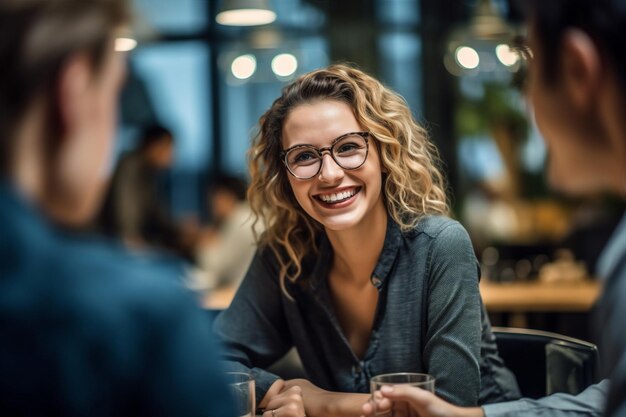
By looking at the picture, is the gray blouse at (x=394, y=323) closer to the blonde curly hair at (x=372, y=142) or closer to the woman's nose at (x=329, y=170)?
the blonde curly hair at (x=372, y=142)

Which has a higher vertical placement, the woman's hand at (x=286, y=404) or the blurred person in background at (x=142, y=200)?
the blurred person in background at (x=142, y=200)

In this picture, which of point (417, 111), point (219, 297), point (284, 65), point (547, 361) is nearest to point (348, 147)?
point (547, 361)

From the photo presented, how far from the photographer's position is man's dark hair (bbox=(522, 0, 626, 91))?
104 centimetres

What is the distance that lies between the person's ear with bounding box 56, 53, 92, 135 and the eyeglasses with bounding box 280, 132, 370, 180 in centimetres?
121

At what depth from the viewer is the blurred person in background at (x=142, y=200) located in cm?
606

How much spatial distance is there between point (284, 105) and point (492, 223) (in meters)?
4.97

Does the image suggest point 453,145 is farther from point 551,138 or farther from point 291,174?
point 551,138

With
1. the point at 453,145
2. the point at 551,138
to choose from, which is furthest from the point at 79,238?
the point at 453,145

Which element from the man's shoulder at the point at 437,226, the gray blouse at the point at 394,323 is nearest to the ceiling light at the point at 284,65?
the gray blouse at the point at 394,323

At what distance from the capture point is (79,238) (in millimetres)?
918

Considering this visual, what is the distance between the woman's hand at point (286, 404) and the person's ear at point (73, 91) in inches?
39.5

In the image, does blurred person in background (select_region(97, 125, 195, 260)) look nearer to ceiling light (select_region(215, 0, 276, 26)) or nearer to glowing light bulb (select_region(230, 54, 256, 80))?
glowing light bulb (select_region(230, 54, 256, 80))

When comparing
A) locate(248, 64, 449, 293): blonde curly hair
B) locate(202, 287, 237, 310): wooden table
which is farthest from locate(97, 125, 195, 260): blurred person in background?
locate(248, 64, 449, 293): blonde curly hair

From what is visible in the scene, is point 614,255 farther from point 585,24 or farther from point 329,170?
point 329,170
